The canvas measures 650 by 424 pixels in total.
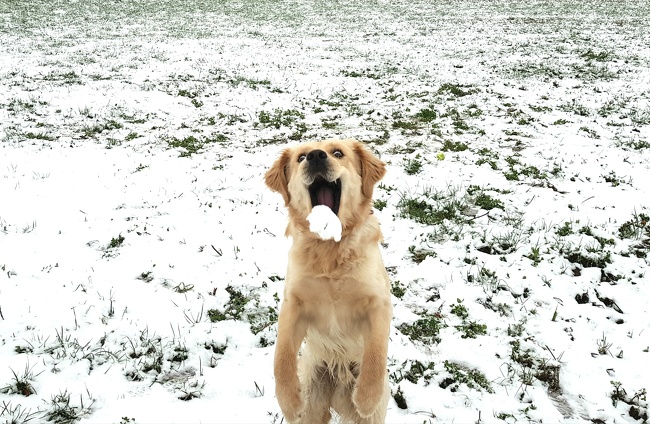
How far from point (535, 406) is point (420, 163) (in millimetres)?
5557

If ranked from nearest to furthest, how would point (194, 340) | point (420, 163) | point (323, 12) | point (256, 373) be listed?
point (256, 373) → point (194, 340) → point (420, 163) → point (323, 12)

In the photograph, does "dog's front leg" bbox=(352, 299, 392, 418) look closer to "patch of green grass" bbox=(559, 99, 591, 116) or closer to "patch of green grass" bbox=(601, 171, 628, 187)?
"patch of green grass" bbox=(601, 171, 628, 187)

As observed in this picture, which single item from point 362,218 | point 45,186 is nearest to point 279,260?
point 362,218

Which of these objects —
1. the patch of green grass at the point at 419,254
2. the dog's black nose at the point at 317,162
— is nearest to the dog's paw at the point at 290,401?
the dog's black nose at the point at 317,162

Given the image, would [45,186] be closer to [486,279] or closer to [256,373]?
[256,373]

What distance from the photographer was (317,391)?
3.46 m

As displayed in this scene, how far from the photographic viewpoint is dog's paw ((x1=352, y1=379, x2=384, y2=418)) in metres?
2.92

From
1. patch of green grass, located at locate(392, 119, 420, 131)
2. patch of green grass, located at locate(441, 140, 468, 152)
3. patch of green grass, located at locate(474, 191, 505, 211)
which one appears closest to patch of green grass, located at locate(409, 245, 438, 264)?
patch of green grass, located at locate(474, 191, 505, 211)

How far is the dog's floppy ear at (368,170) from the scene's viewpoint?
3725mm

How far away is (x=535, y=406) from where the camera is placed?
3354mm

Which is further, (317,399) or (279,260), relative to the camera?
(279,260)

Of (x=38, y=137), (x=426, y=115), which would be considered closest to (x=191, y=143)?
(x=38, y=137)

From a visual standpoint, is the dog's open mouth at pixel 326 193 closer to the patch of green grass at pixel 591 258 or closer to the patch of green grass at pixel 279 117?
the patch of green grass at pixel 591 258

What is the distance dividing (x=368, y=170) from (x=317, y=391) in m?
2.01
